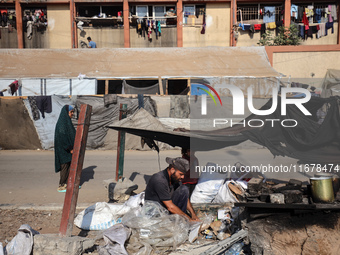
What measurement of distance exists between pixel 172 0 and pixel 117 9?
322 cm

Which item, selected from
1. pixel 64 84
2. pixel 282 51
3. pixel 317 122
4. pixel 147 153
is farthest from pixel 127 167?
pixel 282 51

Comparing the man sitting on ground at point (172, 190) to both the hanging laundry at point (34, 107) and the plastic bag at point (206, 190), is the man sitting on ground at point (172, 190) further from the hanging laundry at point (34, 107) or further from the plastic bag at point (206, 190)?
the hanging laundry at point (34, 107)

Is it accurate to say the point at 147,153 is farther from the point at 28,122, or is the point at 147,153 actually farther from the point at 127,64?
the point at 127,64

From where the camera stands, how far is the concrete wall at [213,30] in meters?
20.0

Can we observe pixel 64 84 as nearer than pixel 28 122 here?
No

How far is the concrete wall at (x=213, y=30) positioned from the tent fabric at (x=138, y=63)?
1.67 metres

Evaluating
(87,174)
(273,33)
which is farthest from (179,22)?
(87,174)

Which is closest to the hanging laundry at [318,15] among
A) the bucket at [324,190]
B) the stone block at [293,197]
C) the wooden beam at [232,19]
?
the wooden beam at [232,19]

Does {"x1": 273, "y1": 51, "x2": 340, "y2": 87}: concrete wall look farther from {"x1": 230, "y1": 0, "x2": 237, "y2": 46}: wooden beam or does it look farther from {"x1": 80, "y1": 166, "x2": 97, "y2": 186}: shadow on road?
{"x1": 80, "y1": 166, "x2": 97, "y2": 186}: shadow on road

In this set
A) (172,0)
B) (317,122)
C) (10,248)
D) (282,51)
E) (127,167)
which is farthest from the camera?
(172,0)

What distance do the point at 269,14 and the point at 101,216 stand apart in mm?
17831

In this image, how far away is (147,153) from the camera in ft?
39.3

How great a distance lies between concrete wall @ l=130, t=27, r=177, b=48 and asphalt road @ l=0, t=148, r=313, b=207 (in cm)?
942

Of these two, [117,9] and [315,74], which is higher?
[117,9]
